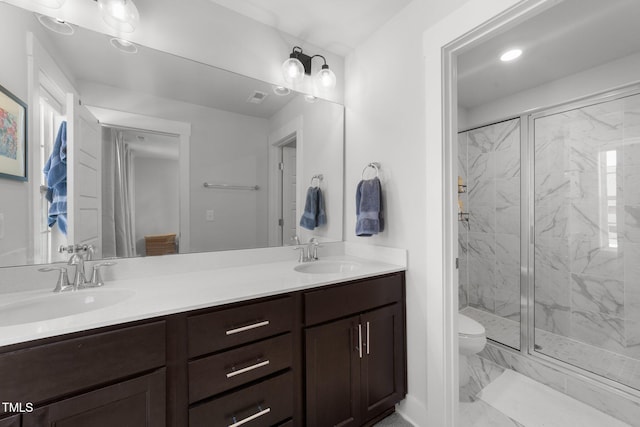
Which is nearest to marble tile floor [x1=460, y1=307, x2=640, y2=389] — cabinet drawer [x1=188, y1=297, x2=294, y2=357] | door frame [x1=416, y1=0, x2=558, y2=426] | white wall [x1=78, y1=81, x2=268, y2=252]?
door frame [x1=416, y1=0, x2=558, y2=426]

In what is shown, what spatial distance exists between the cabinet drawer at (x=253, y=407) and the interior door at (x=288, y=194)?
879mm

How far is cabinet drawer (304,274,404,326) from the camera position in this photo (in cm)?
120

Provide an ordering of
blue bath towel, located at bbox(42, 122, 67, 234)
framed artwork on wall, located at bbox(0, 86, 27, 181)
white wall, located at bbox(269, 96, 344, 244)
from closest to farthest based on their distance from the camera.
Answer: framed artwork on wall, located at bbox(0, 86, 27, 181) → blue bath towel, located at bbox(42, 122, 67, 234) → white wall, located at bbox(269, 96, 344, 244)

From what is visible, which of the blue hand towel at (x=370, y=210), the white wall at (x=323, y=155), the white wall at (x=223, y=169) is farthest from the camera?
the white wall at (x=323, y=155)

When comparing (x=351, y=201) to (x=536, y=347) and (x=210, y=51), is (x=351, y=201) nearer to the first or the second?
(x=210, y=51)

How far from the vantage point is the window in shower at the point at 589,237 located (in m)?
1.92

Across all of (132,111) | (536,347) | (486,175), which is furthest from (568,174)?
(132,111)

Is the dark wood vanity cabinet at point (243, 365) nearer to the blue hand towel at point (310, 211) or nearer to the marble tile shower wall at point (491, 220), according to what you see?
the blue hand towel at point (310, 211)

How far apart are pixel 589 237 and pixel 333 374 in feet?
7.81

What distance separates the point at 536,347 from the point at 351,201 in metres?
1.94

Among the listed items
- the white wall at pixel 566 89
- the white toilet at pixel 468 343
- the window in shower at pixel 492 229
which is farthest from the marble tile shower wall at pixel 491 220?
the white toilet at pixel 468 343

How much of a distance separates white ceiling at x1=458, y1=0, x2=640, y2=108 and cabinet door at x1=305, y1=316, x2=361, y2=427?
1945 mm

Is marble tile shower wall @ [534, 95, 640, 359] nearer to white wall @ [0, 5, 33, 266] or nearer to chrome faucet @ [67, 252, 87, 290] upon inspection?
chrome faucet @ [67, 252, 87, 290]

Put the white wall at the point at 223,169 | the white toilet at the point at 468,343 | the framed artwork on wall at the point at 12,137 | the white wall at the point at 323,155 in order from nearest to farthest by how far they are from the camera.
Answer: the framed artwork on wall at the point at 12,137, the white wall at the point at 223,169, the white toilet at the point at 468,343, the white wall at the point at 323,155
